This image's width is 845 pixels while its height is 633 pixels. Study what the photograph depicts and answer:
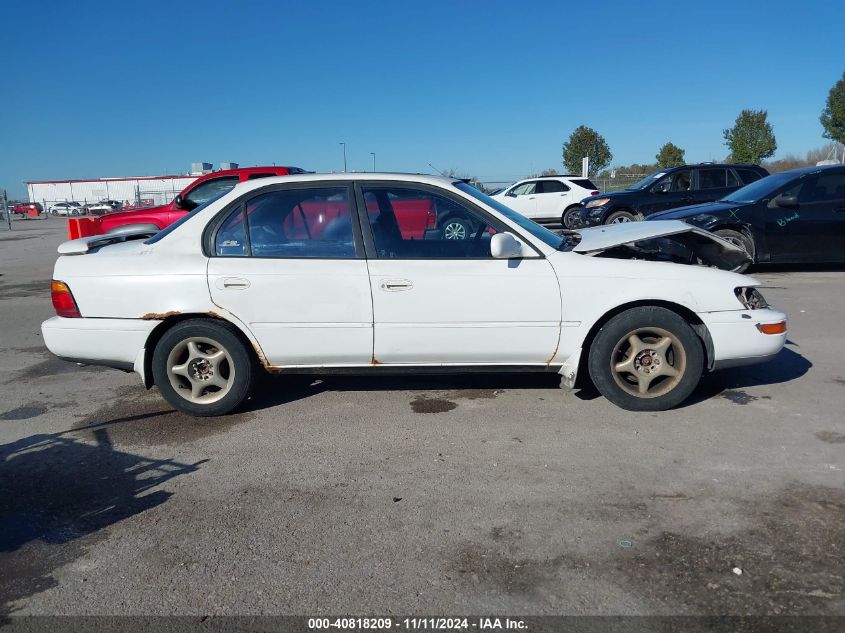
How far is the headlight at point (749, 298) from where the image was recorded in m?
4.23

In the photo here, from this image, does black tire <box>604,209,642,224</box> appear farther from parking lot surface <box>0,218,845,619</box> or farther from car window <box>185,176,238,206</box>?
parking lot surface <box>0,218,845,619</box>

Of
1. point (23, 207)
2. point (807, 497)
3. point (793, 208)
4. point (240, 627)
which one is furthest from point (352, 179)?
point (23, 207)

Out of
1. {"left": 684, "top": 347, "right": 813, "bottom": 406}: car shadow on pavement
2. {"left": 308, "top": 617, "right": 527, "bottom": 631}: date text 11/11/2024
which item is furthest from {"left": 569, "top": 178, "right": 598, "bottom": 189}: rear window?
{"left": 308, "top": 617, "right": 527, "bottom": 631}: date text 11/11/2024

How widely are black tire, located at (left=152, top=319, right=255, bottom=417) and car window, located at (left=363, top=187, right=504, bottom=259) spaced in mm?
1188

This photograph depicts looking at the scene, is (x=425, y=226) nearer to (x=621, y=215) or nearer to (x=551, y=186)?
(x=621, y=215)

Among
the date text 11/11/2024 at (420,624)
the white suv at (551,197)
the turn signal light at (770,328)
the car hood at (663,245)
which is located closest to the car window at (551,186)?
the white suv at (551,197)

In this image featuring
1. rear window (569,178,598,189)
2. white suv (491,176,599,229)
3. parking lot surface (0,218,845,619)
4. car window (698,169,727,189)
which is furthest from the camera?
rear window (569,178,598,189)

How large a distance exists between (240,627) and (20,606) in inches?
36.6

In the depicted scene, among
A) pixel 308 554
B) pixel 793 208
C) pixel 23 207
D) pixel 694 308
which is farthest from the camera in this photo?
pixel 23 207

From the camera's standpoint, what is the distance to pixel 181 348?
170 inches

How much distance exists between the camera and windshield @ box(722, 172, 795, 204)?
9273 millimetres

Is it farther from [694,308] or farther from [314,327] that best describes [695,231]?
[314,327]

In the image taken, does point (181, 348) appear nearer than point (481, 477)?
No

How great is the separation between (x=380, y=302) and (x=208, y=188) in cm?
771
